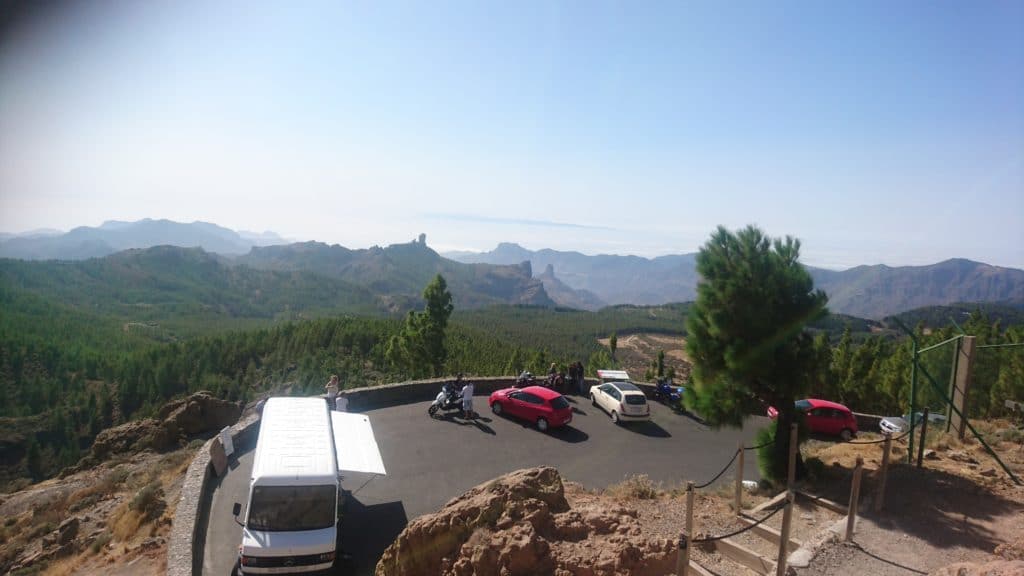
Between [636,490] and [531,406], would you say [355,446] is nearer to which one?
[636,490]

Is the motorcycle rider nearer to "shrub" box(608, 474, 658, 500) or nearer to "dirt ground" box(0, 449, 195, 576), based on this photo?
"shrub" box(608, 474, 658, 500)

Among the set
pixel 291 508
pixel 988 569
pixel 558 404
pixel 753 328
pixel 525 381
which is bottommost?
pixel 525 381

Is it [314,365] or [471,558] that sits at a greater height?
[471,558]

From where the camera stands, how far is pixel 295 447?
Result: 10750 mm

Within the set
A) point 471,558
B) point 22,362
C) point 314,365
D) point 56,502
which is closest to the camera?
point 471,558

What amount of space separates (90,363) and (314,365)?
5889 centimetres

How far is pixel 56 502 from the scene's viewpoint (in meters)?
20.5

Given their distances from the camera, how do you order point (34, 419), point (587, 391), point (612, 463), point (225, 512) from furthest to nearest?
point (34, 419) < point (587, 391) < point (612, 463) < point (225, 512)

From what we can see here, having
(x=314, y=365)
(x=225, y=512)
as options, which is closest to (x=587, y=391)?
(x=225, y=512)

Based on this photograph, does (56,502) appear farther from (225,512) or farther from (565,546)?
(565,546)

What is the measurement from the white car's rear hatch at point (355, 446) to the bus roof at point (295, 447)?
0.50m

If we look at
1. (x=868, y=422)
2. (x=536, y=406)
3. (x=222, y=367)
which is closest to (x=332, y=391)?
(x=536, y=406)

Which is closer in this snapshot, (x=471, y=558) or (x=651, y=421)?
(x=471, y=558)

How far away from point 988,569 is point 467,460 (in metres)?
12.0
